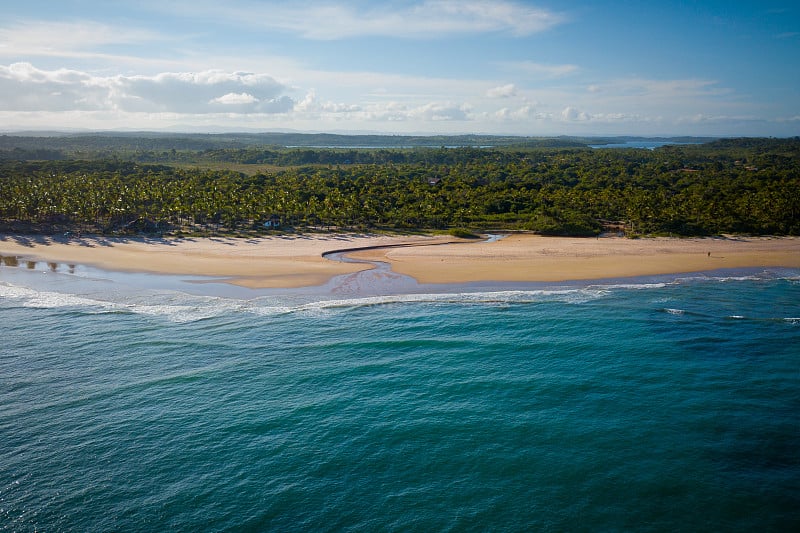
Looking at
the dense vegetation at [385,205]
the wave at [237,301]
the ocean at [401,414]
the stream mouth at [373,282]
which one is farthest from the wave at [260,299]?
the dense vegetation at [385,205]

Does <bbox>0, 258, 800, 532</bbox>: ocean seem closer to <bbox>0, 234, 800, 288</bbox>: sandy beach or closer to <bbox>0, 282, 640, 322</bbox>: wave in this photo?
<bbox>0, 282, 640, 322</bbox>: wave

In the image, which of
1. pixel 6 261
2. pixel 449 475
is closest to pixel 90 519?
pixel 449 475

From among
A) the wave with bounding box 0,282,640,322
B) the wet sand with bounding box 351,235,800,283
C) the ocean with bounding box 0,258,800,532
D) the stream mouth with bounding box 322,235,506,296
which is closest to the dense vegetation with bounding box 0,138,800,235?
the wet sand with bounding box 351,235,800,283

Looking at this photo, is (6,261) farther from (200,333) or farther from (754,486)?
(754,486)

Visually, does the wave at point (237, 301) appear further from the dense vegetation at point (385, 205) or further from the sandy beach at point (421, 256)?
the dense vegetation at point (385, 205)

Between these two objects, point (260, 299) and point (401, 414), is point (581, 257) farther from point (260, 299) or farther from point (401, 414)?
point (401, 414)

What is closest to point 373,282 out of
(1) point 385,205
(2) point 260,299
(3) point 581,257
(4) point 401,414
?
(2) point 260,299
